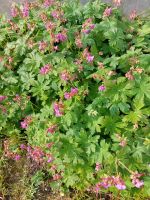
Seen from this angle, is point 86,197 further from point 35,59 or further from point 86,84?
point 35,59

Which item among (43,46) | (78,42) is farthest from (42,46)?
(78,42)

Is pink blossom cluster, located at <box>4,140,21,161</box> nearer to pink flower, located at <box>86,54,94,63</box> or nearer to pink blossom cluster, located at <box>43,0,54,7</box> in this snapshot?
A: pink flower, located at <box>86,54,94,63</box>

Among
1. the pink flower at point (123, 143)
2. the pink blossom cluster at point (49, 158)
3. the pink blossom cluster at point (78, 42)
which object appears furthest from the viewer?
the pink blossom cluster at point (78, 42)

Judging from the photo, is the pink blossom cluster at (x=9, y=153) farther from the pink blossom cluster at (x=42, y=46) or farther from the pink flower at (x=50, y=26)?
the pink flower at (x=50, y=26)

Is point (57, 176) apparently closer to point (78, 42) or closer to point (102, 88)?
point (102, 88)

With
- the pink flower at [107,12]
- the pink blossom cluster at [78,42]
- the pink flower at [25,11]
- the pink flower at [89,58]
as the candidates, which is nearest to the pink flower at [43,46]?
the pink blossom cluster at [78,42]

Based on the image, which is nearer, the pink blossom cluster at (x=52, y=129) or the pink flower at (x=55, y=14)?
the pink blossom cluster at (x=52, y=129)

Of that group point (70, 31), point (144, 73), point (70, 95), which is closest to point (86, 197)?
point (70, 95)

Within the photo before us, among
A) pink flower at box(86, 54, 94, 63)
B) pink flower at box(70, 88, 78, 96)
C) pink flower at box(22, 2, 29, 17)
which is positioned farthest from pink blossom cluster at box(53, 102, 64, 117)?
pink flower at box(22, 2, 29, 17)

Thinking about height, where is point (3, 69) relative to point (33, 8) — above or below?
below
